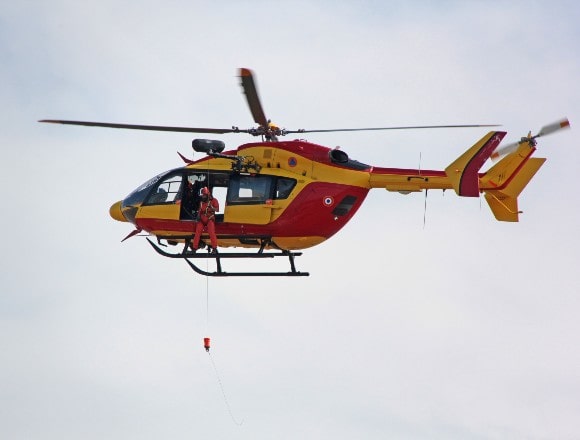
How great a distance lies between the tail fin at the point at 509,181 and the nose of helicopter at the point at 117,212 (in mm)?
7282

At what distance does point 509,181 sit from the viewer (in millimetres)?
32906

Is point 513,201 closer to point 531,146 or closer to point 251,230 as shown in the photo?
point 531,146

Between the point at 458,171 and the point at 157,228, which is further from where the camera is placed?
the point at 157,228

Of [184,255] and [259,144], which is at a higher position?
[259,144]

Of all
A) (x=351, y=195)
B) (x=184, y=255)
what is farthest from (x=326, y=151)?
(x=184, y=255)

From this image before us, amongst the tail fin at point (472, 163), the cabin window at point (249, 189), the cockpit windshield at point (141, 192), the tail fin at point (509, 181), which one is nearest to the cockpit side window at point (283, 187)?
the cabin window at point (249, 189)

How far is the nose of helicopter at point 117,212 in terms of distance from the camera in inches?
1402

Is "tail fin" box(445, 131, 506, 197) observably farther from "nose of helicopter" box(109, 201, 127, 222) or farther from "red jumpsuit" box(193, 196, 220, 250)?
"nose of helicopter" box(109, 201, 127, 222)

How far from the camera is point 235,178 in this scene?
33.5m

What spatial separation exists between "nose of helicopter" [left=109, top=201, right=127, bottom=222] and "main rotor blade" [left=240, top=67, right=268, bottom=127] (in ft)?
11.6

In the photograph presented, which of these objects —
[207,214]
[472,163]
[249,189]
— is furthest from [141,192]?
[472,163]

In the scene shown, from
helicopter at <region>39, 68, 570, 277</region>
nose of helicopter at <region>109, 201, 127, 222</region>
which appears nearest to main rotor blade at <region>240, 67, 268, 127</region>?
helicopter at <region>39, 68, 570, 277</region>

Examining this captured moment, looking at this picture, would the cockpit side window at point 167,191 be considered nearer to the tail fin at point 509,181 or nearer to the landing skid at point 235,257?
the landing skid at point 235,257

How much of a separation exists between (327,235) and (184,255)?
272 cm
